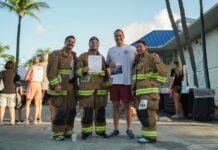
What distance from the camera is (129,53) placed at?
8.03 m

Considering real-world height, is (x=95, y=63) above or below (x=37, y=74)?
below

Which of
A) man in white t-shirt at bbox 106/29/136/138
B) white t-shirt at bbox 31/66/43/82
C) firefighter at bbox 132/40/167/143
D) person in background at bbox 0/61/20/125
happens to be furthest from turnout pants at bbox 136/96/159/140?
person in background at bbox 0/61/20/125

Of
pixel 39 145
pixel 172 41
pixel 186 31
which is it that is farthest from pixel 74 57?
pixel 172 41

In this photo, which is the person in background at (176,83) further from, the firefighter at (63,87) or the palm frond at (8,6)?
the palm frond at (8,6)

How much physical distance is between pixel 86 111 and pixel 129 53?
1.47m

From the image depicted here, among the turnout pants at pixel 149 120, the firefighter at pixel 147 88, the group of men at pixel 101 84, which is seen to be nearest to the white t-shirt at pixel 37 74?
the group of men at pixel 101 84

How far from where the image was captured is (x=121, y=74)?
795cm

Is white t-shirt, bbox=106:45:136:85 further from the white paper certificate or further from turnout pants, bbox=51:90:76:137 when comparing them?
turnout pants, bbox=51:90:76:137

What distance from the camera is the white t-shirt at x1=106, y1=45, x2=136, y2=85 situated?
7.97 metres

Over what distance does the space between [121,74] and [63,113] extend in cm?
140

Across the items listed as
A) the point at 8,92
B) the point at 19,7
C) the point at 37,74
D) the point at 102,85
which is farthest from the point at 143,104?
the point at 19,7

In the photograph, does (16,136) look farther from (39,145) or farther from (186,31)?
(186,31)

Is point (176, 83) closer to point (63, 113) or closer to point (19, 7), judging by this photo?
point (63, 113)

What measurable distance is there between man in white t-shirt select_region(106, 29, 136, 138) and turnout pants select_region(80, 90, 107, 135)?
0.24m
